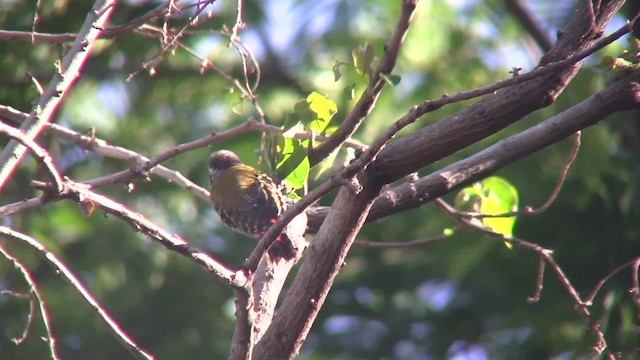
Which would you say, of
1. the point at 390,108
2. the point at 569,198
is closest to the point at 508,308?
the point at 569,198

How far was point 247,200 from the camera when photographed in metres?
5.06

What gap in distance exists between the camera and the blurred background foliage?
5324mm

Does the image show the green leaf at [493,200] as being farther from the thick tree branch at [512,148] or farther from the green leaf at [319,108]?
the green leaf at [319,108]

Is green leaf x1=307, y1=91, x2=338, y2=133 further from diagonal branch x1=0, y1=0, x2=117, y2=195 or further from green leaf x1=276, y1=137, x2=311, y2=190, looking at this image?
diagonal branch x1=0, y1=0, x2=117, y2=195

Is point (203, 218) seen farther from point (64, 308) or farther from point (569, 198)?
point (569, 198)

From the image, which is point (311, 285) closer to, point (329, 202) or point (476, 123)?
point (476, 123)

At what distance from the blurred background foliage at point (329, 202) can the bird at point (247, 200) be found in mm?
511

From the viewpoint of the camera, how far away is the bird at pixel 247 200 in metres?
4.92

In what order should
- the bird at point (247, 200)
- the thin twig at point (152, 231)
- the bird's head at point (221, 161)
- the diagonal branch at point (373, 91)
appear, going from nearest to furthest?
1. the diagonal branch at point (373, 91)
2. the thin twig at point (152, 231)
3. the bird at point (247, 200)
4. the bird's head at point (221, 161)

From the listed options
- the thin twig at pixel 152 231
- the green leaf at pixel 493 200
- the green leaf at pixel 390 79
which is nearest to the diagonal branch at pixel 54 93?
the thin twig at pixel 152 231

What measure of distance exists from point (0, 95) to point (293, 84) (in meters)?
4.12

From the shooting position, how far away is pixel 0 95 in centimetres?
454

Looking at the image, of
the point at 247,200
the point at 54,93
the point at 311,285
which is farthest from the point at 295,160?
the point at 247,200

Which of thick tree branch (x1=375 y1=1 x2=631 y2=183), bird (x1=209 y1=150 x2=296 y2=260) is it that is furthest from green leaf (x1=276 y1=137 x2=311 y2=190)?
bird (x1=209 y1=150 x2=296 y2=260)
